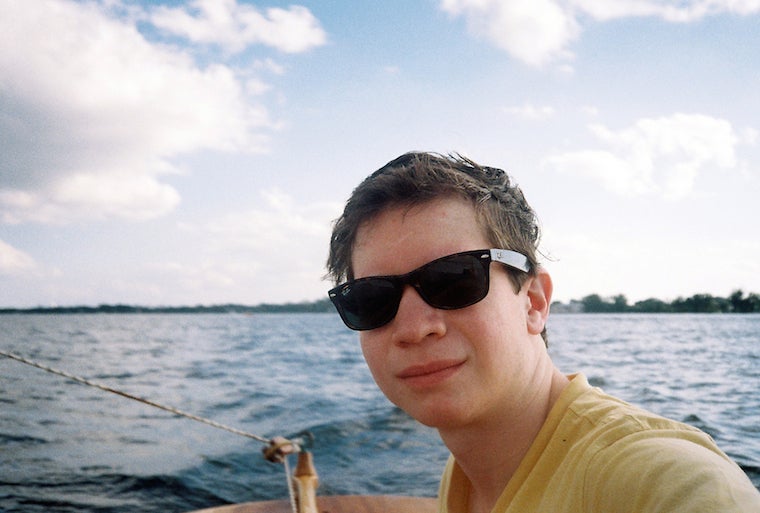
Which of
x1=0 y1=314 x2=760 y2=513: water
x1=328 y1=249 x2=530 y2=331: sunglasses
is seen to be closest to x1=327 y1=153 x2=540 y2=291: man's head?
x1=328 y1=249 x2=530 y2=331: sunglasses

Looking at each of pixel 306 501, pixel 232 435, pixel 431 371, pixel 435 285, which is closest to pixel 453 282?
pixel 435 285

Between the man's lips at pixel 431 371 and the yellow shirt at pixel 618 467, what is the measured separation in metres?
0.29

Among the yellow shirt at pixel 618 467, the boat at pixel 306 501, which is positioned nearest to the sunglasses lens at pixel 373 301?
the yellow shirt at pixel 618 467

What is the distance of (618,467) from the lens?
1098 millimetres

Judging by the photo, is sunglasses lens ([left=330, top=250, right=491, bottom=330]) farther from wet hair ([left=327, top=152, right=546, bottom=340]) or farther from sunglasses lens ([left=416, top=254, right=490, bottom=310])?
wet hair ([left=327, top=152, right=546, bottom=340])

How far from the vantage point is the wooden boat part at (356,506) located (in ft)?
13.7

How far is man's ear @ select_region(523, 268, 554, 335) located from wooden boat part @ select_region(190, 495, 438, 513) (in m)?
2.76

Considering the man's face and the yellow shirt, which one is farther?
the man's face

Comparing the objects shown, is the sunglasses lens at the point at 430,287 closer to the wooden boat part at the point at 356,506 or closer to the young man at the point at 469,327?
the young man at the point at 469,327

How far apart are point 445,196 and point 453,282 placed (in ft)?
0.92

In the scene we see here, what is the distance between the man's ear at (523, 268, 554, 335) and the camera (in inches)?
69.2

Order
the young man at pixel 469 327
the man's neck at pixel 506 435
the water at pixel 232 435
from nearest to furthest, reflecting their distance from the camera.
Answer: the young man at pixel 469 327, the man's neck at pixel 506 435, the water at pixel 232 435

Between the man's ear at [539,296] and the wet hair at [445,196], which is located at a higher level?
the wet hair at [445,196]

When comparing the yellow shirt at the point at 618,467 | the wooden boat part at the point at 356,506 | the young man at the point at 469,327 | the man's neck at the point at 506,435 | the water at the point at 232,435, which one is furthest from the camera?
the water at the point at 232,435
